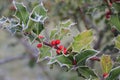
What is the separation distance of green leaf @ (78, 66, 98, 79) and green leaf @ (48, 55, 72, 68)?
49 millimetres

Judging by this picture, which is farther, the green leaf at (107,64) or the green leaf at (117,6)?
the green leaf at (117,6)

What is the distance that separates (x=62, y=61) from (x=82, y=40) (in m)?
0.11

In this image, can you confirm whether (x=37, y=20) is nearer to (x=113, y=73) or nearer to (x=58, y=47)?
(x=58, y=47)

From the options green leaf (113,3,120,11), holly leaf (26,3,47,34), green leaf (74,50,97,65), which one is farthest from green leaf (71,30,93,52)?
green leaf (113,3,120,11)

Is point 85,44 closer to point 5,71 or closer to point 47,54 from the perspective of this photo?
point 47,54

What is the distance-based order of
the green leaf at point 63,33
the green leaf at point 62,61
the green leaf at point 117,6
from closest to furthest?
the green leaf at point 62,61 < the green leaf at point 63,33 < the green leaf at point 117,6

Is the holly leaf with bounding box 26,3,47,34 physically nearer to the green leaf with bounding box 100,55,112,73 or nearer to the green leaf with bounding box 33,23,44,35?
the green leaf with bounding box 33,23,44,35

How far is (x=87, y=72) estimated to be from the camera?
41.8 inches

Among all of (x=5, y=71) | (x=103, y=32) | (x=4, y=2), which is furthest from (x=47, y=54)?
(x=5, y=71)

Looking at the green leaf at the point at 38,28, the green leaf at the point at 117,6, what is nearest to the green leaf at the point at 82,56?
the green leaf at the point at 38,28

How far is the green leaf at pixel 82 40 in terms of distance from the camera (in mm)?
1058

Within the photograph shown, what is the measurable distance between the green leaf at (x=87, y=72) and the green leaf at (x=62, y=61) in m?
0.05

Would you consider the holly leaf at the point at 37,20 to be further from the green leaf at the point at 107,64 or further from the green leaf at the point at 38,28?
the green leaf at the point at 107,64

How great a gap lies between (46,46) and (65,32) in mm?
89
